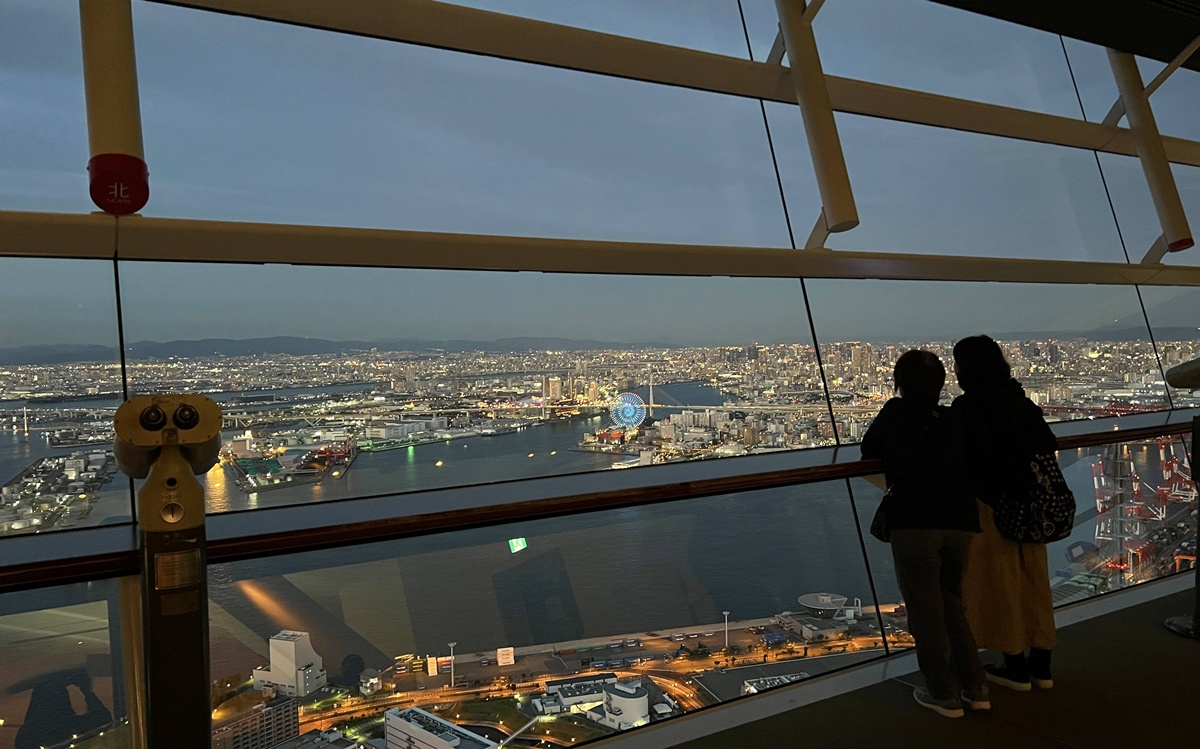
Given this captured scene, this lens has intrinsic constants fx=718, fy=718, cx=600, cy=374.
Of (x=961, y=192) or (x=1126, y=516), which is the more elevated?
(x=961, y=192)

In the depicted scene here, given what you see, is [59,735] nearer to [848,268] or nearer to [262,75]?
[262,75]

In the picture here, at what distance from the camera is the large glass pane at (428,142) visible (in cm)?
305

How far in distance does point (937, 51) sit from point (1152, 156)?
174 centimetres

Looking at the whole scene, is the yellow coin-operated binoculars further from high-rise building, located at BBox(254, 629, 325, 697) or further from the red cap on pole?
the red cap on pole

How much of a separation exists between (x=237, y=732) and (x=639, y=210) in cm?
295

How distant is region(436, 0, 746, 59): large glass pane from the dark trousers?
275cm

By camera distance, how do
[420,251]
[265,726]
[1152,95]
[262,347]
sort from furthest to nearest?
[1152,95] → [262,347] → [420,251] → [265,726]

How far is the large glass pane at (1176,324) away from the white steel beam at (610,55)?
1728 mm

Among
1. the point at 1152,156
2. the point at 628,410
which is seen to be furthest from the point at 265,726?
the point at 1152,156

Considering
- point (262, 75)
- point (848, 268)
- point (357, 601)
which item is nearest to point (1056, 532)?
point (848, 268)

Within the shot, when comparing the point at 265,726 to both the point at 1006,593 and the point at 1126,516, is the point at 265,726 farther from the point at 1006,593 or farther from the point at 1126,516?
the point at 1126,516

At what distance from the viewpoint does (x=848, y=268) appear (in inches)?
140

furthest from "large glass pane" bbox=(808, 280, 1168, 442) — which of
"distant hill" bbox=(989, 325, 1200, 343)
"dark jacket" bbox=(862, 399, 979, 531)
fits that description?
"dark jacket" bbox=(862, 399, 979, 531)

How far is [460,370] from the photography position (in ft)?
10.9
